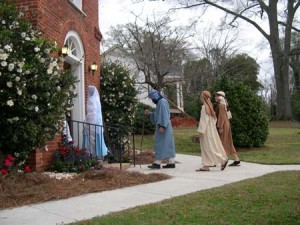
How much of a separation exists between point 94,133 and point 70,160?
1.56m

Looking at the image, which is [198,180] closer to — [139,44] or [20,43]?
[20,43]

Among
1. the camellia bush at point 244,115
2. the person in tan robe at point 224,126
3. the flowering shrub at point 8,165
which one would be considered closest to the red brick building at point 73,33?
the flowering shrub at point 8,165

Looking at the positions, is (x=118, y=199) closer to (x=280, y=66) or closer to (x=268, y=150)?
(x=268, y=150)

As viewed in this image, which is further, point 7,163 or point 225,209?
point 7,163

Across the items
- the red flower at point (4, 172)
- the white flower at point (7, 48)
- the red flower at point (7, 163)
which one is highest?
the white flower at point (7, 48)

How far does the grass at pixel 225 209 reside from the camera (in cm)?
494

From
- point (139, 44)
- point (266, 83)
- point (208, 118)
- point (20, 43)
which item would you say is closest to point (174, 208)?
point (20, 43)

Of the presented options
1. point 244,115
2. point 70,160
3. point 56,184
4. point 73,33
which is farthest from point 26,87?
point 244,115

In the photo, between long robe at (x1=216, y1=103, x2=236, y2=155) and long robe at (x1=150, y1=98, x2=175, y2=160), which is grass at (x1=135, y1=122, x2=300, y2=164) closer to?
long robe at (x1=216, y1=103, x2=236, y2=155)

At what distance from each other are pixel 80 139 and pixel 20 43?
4189 mm

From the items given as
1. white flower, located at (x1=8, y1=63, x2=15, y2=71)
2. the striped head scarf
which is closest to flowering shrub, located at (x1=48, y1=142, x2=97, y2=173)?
the striped head scarf

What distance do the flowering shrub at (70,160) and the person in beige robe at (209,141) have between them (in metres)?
2.48

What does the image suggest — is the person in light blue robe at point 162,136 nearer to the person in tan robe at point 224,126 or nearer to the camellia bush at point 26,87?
the person in tan robe at point 224,126

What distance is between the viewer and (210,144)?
983 cm
